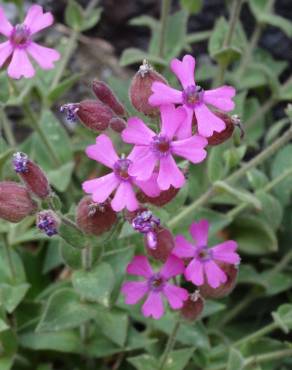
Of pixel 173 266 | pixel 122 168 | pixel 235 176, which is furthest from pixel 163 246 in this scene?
pixel 235 176

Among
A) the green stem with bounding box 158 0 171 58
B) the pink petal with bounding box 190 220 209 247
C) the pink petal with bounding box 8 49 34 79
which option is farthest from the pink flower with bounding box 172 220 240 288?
the green stem with bounding box 158 0 171 58

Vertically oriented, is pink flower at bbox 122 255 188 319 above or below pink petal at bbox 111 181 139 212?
below

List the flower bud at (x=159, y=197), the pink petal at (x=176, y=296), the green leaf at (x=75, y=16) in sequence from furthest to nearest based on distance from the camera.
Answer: the green leaf at (x=75, y=16), the pink petal at (x=176, y=296), the flower bud at (x=159, y=197)

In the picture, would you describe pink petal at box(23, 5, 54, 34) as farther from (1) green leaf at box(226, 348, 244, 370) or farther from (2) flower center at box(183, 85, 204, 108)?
(1) green leaf at box(226, 348, 244, 370)

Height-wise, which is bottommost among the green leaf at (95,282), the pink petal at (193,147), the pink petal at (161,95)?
the green leaf at (95,282)

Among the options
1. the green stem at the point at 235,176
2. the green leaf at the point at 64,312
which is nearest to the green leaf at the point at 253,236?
the green stem at the point at 235,176

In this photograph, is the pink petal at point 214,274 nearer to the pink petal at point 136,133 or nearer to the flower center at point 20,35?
the pink petal at point 136,133
